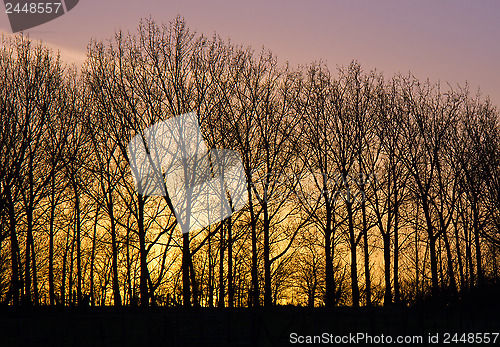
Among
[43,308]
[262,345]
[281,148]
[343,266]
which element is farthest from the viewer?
[343,266]

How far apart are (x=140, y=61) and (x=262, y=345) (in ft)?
56.9

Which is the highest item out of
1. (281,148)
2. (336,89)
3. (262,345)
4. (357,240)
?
(336,89)

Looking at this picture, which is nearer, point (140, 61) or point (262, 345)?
point (262, 345)

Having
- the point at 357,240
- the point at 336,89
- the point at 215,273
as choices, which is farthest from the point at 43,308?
the point at 215,273

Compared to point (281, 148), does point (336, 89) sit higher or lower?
higher

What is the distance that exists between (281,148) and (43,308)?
1430 centimetres

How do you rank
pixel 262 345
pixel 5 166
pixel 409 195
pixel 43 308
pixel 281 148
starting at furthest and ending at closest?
pixel 409 195 < pixel 281 148 < pixel 5 166 < pixel 43 308 < pixel 262 345

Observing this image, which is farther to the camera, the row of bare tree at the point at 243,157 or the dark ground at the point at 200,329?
the row of bare tree at the point at 243,157

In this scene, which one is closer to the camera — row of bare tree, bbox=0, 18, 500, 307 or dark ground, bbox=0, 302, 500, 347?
dark ground, bbox=0, 302, 500, 347

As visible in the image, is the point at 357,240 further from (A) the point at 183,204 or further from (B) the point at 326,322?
(B) the point at 326,322

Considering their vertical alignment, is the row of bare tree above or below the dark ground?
above

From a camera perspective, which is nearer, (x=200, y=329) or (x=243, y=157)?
(x=200, y=329)

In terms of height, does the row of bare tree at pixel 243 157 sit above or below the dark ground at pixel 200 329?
above

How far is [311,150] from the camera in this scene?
31.3m
